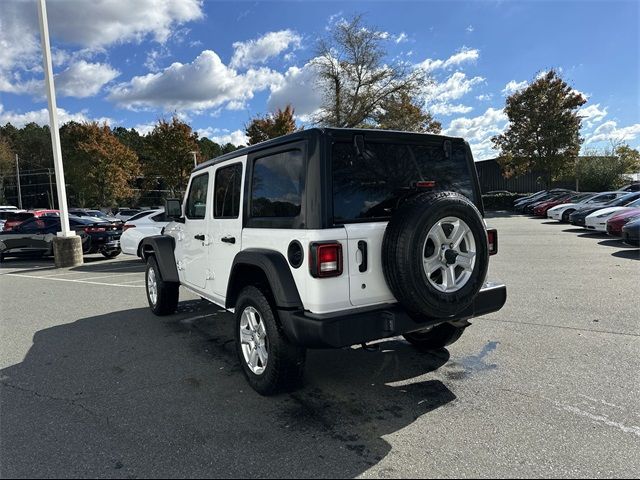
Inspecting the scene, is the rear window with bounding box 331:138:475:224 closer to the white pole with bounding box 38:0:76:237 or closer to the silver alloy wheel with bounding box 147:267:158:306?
the silver alloy wheel with bounding box 147:267:158:306

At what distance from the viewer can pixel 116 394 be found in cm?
373

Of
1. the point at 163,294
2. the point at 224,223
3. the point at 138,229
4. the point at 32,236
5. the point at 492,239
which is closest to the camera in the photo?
the point at 492,239

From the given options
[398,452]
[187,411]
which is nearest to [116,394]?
[187,411]

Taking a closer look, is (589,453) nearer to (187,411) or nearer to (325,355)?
(325,355)

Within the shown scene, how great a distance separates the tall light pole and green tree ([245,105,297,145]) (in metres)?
23.2

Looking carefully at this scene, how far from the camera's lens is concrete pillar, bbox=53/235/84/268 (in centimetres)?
1285

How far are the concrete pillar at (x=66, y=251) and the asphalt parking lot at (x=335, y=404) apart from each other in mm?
7355

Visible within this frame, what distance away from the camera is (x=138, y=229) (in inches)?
467

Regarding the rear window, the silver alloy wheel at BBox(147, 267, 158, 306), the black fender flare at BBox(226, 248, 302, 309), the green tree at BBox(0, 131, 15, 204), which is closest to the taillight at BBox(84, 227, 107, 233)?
the silver alloy wheel at BBox(147, 267, 158, 306)

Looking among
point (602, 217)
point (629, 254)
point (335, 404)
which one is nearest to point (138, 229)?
point (335, 404)

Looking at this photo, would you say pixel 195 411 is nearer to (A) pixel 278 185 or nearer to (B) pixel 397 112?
(A) pixel 278 185

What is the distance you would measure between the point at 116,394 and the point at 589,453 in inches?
138

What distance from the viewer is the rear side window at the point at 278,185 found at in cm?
334

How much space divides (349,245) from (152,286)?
171 inches
